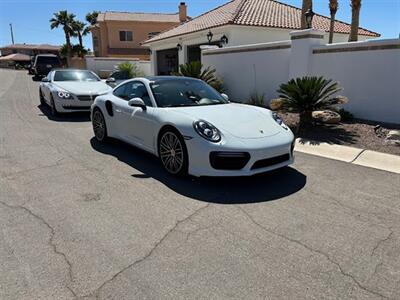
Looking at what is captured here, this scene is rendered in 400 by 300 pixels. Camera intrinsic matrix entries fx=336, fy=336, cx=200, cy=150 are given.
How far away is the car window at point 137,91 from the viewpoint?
5.46m

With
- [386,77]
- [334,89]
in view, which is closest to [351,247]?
[334,89]

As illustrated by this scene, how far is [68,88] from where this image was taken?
975 centimetres

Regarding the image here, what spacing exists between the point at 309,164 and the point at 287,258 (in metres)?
2.94

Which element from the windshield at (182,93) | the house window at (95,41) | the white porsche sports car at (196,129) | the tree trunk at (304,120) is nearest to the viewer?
the white porsche sports car at (196,129)

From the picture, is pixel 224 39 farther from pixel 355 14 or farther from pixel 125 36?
pixel 125 36

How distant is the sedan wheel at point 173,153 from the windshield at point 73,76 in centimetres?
719

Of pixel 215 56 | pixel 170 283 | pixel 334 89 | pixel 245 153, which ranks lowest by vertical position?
pixel 170 283

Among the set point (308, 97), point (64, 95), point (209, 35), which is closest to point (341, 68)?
point (308, 97)

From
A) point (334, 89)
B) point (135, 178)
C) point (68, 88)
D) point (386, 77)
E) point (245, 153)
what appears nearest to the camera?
point (245, 153)

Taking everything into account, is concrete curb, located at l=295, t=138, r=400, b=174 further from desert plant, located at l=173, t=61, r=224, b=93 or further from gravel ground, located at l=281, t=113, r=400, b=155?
desert plant, located at l=173, t=61, r=224, b=93

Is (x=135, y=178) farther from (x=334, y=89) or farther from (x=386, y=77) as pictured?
(x=386, y=77)

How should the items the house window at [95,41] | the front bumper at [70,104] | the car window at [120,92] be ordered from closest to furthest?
the car window at [120,92]
the front bumper at [70,104]
the house window at [95,41]

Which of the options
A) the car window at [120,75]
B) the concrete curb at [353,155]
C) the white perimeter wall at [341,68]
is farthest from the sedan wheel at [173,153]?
the car window at [120,75]

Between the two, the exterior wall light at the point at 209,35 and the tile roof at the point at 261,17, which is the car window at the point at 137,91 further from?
the exterior wall light at the point at 209,35
